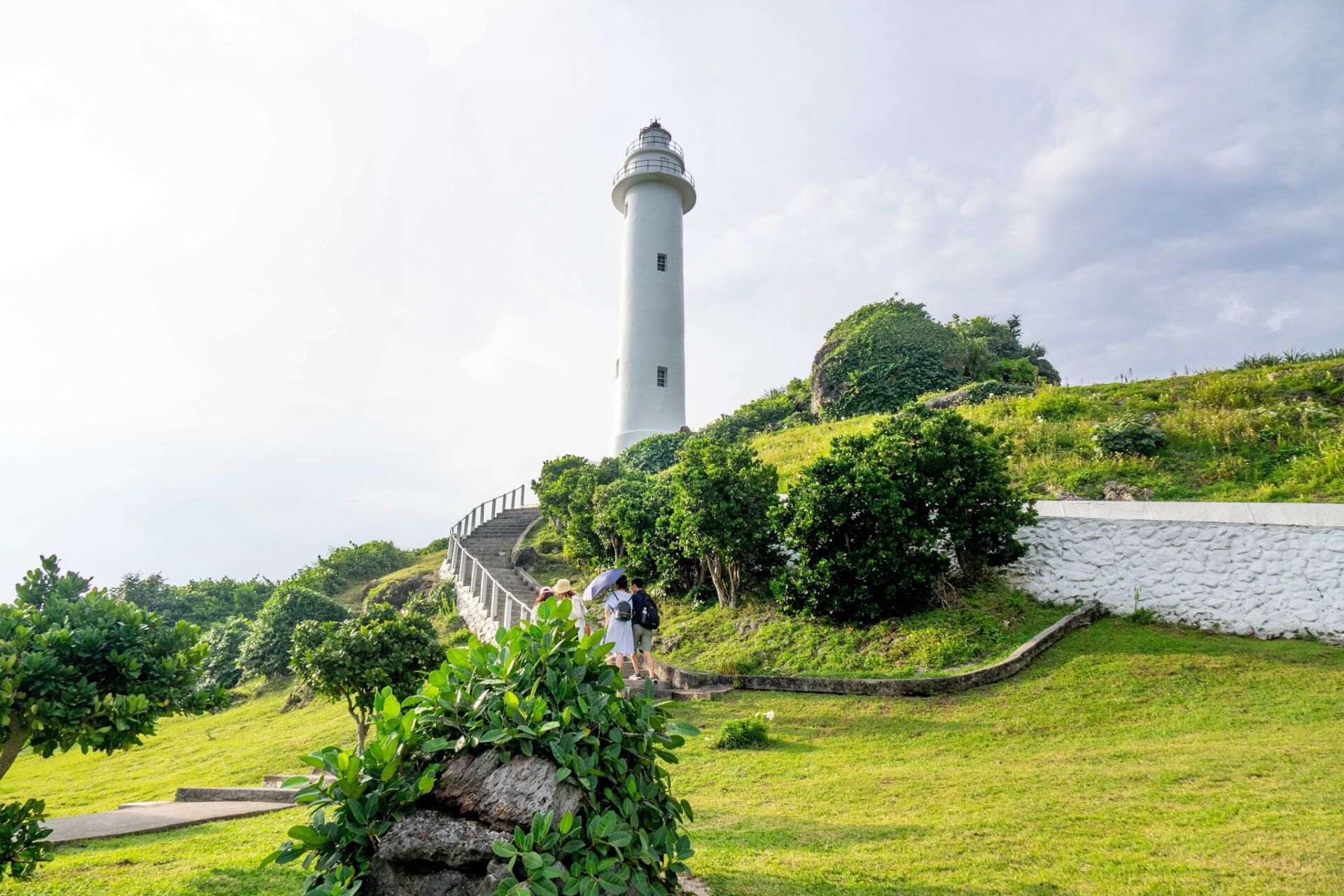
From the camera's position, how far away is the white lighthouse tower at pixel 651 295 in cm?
2922

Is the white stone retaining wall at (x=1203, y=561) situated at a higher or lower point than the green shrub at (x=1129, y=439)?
lower

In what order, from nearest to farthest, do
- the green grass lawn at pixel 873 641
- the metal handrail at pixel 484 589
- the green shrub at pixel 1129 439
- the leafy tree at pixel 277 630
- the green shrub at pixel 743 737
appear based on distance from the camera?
1. the green shrub at pixel 743 737
2. the green grass lawn at pixel 873 641
3. the green shrub at pixel 1129 439
4. the metal handrail at pixel 484 589
5. the leafy tree at pixel 277 630

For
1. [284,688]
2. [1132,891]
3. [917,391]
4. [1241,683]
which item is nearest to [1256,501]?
[1241,683]

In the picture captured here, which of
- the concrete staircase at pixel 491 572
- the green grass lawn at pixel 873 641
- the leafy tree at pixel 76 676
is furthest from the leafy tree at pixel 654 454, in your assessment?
the leafy tree at pixel 76 676

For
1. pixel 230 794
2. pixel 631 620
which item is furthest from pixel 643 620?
pixel 230 794

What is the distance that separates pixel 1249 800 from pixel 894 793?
2482mm

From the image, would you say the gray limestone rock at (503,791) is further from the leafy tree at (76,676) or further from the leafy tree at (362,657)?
the leafy tree at (362,657)

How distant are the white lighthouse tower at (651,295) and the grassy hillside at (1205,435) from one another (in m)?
13.2

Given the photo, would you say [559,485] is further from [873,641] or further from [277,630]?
[873,641]

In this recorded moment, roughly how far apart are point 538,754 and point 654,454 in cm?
2213

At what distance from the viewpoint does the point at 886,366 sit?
82.1 feet

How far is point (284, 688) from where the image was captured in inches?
703

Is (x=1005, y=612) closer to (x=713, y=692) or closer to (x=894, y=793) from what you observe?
(x=713, y=692)

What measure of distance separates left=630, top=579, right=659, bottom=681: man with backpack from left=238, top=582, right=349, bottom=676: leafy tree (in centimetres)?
→ 1266
